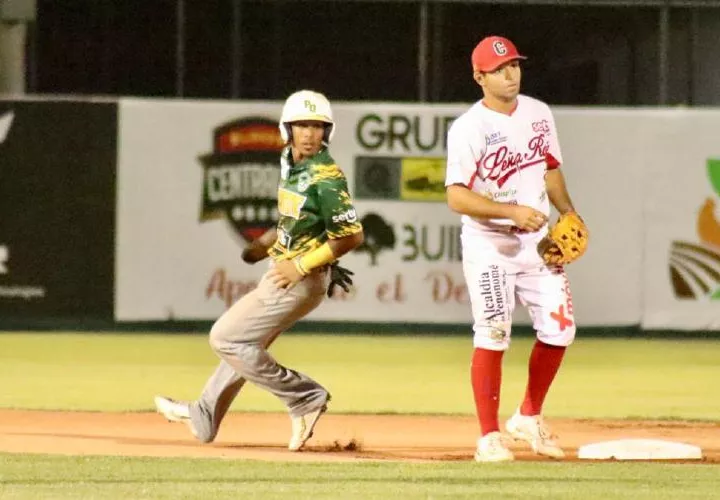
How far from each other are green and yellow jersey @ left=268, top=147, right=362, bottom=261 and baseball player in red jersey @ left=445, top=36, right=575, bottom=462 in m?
0.52

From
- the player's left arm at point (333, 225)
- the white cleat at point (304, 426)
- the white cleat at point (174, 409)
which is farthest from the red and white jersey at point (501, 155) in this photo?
the white cleat at point (174, 409)

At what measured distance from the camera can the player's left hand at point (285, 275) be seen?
28.8ft

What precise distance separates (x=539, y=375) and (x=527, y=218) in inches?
40.3

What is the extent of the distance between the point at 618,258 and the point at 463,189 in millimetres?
7855

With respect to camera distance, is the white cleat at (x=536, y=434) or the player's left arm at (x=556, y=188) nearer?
the white cleat at (x=536, y=434)

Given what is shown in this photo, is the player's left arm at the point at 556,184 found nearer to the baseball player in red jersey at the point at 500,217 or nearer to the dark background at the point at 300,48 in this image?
the baseball player in red jersey at the point at 500,217

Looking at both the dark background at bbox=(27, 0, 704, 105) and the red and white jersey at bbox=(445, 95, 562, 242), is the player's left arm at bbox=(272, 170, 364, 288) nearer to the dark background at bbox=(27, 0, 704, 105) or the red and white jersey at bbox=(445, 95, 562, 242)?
the red and white jersey at bbox=(445, 95, 562, 242)

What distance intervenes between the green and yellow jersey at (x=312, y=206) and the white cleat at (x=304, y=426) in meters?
0.81

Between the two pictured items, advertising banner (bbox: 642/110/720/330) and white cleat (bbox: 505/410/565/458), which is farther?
advertising banner (bbox: 642/110/720/330)

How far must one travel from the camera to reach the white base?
28.5 feet

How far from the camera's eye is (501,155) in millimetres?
8562

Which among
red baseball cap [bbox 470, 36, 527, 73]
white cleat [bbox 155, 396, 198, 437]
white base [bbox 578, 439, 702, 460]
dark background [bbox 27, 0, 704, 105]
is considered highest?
dark background [bbox 27, 0, 704, 105]

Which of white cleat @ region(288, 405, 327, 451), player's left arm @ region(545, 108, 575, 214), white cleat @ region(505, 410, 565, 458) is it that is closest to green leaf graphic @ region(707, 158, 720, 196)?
player's left arm @ region(545, 108, 575, 214)

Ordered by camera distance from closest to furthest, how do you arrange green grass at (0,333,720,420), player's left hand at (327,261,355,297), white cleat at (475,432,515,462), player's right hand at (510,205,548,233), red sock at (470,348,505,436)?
player's right hand at (510,205,548,233), white cleat at (475,432,515,462), red sock at (470,348,505,436), player's left hand at (327,261,355,297), green grass at (0,333,720,420)
